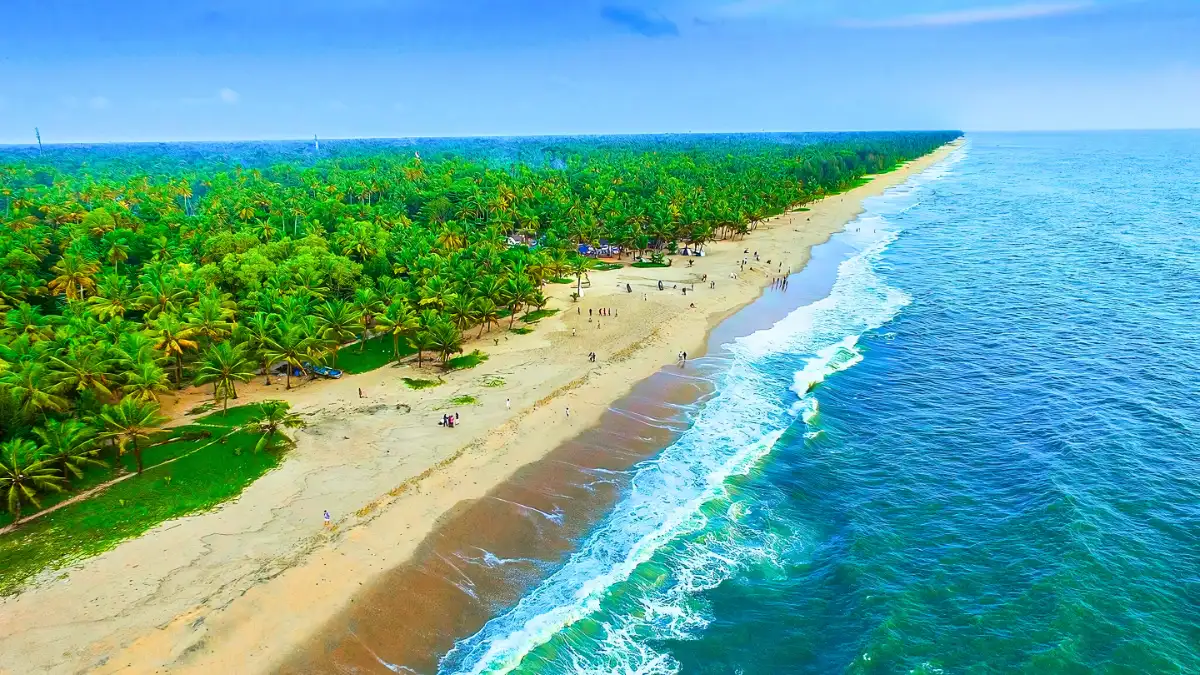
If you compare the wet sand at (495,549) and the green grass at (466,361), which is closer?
the wet sand at (495,549)

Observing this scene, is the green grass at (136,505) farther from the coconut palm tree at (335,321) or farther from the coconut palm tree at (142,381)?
the coconut palm tree at (335,321)

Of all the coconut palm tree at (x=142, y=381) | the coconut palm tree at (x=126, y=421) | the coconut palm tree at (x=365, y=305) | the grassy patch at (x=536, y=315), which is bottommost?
the grassy patch at (x=536, y=315)

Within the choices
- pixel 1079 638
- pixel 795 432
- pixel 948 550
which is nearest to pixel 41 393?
pixel 795 432

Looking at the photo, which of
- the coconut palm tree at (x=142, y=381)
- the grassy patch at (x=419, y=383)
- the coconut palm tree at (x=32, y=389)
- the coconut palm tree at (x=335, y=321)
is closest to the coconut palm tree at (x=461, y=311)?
the grassy patch at (x=419, y=383)

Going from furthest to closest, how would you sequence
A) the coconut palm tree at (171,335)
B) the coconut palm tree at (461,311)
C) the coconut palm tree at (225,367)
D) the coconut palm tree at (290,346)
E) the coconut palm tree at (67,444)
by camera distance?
1. the coconut palm tree at (461,311)
2. the coconut palm tree at (290,346)
3. the coconut palm tree at (171,335)
4. the coconut palm tree at (225,367)
5. the coconut palm tree at (67,444)

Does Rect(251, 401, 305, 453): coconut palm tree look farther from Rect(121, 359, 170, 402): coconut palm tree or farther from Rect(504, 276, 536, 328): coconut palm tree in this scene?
Rect(504, 276, 536, 328): coconut palm tree

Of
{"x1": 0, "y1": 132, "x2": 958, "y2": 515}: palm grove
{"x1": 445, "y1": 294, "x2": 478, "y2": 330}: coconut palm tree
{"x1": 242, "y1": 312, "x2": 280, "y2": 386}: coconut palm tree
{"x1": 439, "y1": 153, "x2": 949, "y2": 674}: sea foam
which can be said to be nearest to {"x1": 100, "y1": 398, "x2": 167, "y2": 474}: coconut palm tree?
{"x1": 0, "y1": 132, "x2": 958, "y2": 515}: palm grove
